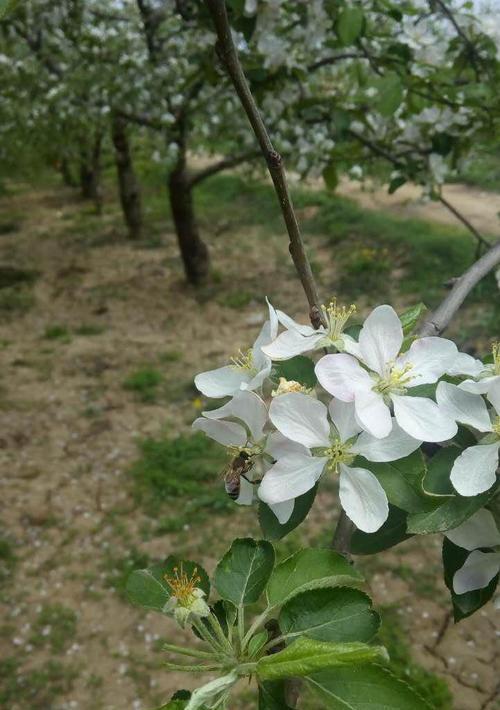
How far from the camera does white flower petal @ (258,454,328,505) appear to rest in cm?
59

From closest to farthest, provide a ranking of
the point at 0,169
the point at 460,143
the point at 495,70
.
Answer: the point at 495,70 < the point at 460,143 < the point at 0,169

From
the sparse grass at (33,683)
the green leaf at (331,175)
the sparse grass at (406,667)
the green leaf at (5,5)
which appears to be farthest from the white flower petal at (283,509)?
the green leaf at (331,175)

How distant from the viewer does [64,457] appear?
3.54 metres

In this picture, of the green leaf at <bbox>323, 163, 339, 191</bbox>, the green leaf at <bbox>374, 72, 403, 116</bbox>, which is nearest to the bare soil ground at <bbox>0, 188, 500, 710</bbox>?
the green leaf at <bbox>323, 163, 339, 191</bbox>

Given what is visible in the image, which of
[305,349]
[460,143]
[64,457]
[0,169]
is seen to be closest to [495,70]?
[460,143]

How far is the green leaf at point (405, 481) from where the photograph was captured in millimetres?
571

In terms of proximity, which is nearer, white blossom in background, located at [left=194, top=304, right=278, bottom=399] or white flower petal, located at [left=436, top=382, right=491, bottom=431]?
white flower petal, located at [left=436, top=382, right=491, bottom=431]

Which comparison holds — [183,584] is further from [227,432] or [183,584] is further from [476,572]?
[476,572]

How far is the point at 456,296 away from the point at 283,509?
39 centimetres

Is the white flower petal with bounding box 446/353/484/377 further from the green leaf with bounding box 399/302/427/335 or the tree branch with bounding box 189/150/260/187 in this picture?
the tree branch with bounding box 189/150/260/187

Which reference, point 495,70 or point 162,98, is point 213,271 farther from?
point 495,70

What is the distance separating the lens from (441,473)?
0.58m

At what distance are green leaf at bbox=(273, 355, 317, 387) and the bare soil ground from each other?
1.86 m

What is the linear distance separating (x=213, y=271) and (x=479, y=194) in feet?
11.0
